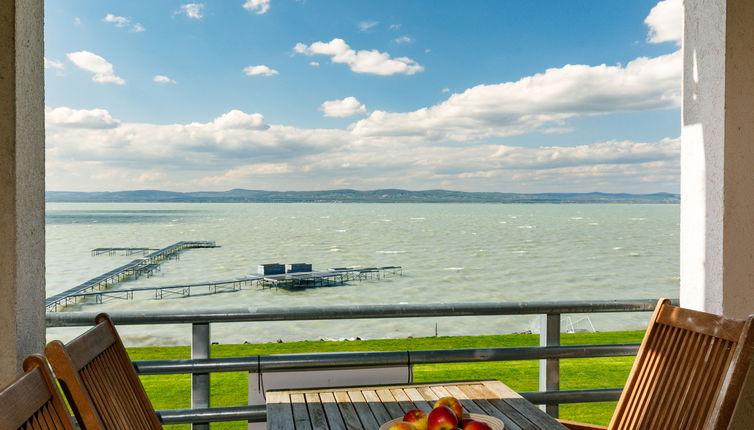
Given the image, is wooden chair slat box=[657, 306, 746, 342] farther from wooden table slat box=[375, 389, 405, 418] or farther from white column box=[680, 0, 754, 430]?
wooden table slat box=[375, 389, 405, 418]

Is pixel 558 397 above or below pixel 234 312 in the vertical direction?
below

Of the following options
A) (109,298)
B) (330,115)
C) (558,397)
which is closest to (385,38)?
(330,115)

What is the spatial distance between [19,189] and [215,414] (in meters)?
1.05

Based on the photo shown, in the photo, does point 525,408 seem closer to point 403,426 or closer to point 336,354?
point 403,426

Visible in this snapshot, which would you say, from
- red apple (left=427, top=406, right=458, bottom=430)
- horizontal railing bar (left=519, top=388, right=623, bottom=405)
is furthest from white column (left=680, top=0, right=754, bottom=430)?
red apple (left=427, top=406, right=458, bottom=430)

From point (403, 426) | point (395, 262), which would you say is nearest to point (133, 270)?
point (395, 262)

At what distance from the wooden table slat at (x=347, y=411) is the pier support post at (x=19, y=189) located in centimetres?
97

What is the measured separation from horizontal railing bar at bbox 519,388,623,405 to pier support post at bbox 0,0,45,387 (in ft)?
6.02

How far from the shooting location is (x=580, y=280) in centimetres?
5328

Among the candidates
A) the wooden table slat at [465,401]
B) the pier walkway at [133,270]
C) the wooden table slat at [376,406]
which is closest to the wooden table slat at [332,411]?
the wooden table slat at [376,406]

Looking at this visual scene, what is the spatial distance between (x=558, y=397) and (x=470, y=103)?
69.6 metres

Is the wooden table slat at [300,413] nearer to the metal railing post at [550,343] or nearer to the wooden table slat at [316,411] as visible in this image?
the wooden table slat at [316,411]

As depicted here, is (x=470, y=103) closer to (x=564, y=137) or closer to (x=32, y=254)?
(x=564, y=137)

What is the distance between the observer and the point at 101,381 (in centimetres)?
147
